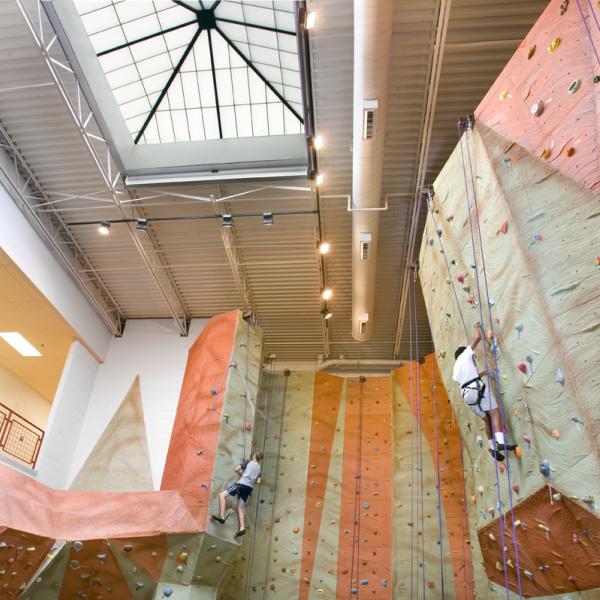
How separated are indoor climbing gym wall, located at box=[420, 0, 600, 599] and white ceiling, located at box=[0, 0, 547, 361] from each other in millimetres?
2027

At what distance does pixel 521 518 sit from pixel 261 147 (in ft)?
22.5

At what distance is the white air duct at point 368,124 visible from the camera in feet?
19.2

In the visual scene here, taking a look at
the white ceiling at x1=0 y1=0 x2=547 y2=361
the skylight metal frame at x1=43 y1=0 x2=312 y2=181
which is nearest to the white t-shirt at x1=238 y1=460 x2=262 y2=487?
the white ceiling at x1=0 y1=0 x2=547 y2=361

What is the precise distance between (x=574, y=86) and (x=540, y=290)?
62.4 inches

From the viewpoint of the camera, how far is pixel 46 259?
1012 cm

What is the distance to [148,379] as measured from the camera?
1164 cm

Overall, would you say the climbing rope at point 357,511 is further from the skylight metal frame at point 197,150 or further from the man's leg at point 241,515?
the skylight metal frame at point 197,150

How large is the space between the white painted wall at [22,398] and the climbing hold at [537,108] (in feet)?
43.4

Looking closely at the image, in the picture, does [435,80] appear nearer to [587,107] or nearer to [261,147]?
[261,147]

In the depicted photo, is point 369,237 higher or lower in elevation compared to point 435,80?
lower

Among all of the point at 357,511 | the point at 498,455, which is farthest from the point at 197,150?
the point at 357,511

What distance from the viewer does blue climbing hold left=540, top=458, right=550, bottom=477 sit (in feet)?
14.6

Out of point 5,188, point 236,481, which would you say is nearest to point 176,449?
point 236,481

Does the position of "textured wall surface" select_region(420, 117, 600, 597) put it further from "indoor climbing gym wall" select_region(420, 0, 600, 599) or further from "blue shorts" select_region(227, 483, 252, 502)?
"blue shorts" select_region(227, 483, 252, 502)
